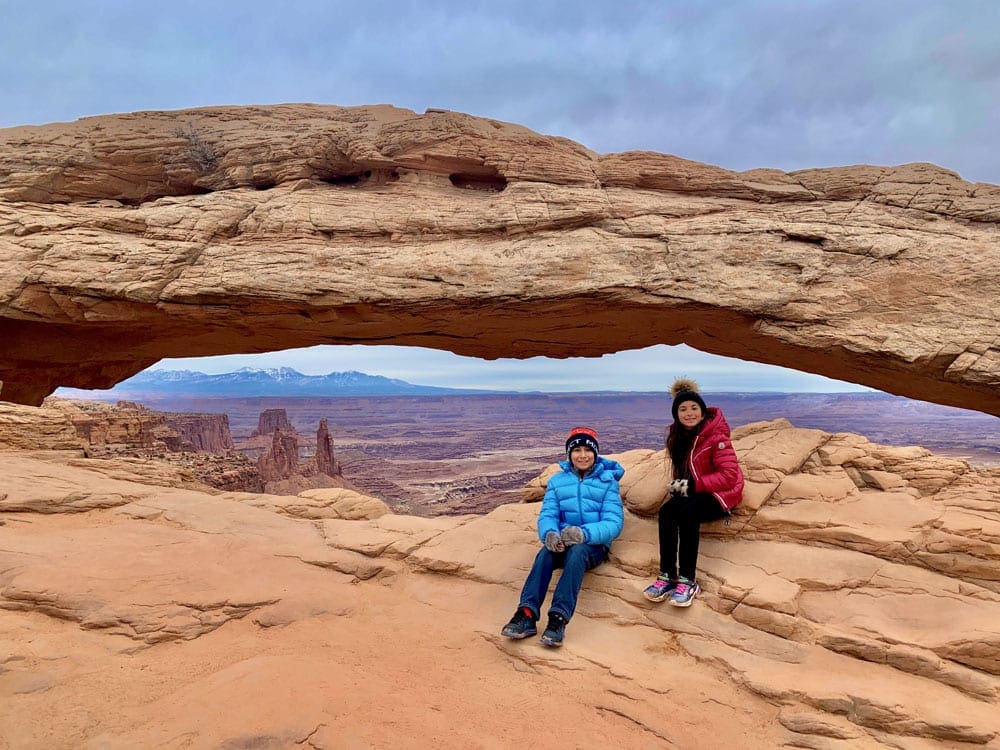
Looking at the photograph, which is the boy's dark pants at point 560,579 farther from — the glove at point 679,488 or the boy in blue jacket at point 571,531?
the glove at point 679,488

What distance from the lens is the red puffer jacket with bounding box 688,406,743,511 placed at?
621cm

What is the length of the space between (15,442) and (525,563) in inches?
406

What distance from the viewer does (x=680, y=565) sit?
5.94 meters

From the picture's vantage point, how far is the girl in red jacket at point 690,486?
19.2 ft

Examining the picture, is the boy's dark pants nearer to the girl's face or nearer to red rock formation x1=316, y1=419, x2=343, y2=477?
the girl's face

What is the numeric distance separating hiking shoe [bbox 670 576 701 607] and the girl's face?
71.2 inches

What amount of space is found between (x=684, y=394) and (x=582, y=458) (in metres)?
1.55

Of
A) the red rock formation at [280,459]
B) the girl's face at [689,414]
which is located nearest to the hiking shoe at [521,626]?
the girl's face at [689,414]

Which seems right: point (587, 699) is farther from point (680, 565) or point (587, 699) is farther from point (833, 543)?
point (833, 543)

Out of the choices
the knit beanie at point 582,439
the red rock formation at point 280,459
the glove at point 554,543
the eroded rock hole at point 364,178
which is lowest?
the red rock formation at point 280,459

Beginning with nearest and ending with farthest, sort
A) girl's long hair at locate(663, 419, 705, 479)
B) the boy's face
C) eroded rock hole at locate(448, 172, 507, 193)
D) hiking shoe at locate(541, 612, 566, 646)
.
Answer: hiking shoe at locate(541, 612, 566, 646) → the boy's face → girl's long hair at locate(663, 419, 705, 479) → eroded rock hole at locate(448, 172, 507, 193)

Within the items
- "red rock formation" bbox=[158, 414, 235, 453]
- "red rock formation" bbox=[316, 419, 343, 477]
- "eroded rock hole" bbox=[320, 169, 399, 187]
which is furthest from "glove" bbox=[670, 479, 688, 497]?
"red rock formation" bbox=[158, 414, 235, 453]

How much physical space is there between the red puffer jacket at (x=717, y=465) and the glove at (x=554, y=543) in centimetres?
181

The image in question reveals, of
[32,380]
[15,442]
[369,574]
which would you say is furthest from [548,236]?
[32,380]
